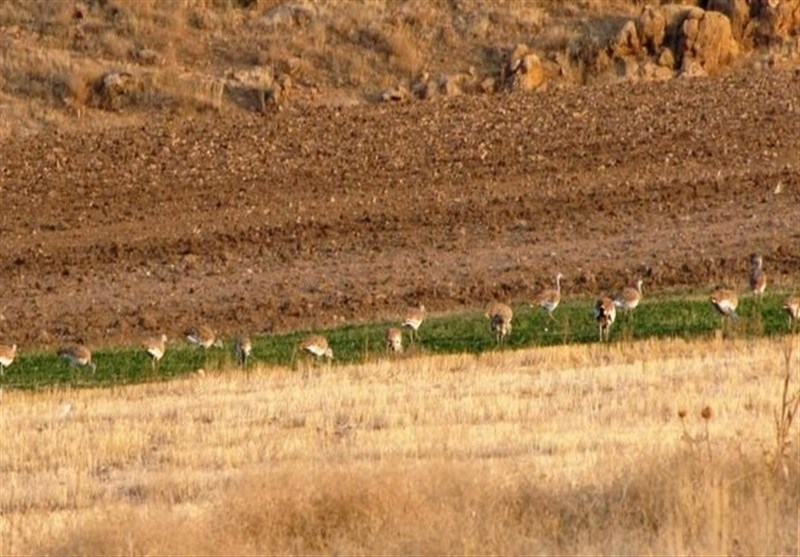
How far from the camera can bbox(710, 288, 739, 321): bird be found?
2801 cm

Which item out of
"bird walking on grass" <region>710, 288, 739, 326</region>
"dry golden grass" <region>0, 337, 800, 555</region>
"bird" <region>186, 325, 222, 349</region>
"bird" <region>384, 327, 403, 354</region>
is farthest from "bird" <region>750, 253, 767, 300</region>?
"bird" <region>186, 325, 222, 349</region>

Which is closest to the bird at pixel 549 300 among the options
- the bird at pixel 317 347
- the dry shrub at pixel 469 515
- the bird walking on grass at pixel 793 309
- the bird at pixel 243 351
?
the bird walking on grass at pixel 793 309

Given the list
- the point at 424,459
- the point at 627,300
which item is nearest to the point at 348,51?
the point at 627,300

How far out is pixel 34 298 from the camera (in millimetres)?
34844

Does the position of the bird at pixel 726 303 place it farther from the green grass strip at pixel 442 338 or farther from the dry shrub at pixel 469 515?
the dry shrub at pixel 469 515

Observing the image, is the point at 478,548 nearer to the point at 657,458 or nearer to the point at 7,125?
the point at 657,458

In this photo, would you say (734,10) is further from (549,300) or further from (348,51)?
(549,300)

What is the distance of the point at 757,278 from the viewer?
30.4 m

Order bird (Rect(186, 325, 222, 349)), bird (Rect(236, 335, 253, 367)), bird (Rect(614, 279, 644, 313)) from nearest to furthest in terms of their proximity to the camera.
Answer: bird (Rect(236, 335, 253, 367)) < bird (Rect(614, 279, 644, 313)) < bird (Rect(186, 325, 222, 349))

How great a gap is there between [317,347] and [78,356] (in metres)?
2.84

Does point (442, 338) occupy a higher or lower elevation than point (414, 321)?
lower

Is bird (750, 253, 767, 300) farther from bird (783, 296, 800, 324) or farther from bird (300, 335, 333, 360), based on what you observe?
bird (300, 335, 333, 360)

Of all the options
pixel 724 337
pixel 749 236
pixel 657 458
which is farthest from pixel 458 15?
pixel 657 458

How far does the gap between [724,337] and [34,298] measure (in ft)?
39.4
